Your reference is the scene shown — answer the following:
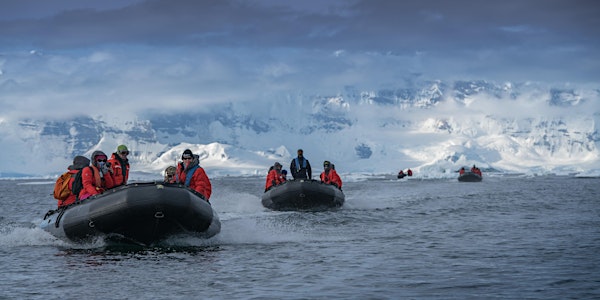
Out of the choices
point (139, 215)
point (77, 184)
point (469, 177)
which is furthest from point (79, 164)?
point (469, 177)

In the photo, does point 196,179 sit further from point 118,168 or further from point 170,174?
point 118,168

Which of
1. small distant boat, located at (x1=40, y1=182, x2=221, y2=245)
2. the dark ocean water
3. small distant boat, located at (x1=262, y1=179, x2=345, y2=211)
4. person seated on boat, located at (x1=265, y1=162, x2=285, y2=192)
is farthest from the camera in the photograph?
person seated on boat, located at (x1=265, y1=162, x2=285, y2=192)

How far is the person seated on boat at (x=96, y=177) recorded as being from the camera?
1675cm

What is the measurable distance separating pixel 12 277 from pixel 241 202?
72.8ft

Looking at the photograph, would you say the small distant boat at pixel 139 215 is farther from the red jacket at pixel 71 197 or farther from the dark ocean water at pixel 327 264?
the red jacket at pixel 71 197

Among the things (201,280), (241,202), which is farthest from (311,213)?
(201,280)

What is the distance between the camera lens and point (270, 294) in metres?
11.1

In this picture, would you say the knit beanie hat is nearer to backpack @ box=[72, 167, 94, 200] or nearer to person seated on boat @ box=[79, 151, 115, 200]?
backpack @ box=[72, 167, 94, 200]

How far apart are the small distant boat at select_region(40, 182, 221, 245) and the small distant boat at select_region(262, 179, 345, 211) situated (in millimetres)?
11521

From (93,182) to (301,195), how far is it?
484 inches

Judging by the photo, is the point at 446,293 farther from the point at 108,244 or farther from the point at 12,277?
the point at 108,244

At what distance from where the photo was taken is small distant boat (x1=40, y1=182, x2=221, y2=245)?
1569 centimetres

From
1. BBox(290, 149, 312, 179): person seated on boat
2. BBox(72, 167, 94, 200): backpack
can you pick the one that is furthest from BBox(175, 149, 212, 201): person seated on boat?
BBox(290, 149, 312, 179): person seated on boat

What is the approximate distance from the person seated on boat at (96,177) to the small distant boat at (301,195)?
1190cm
